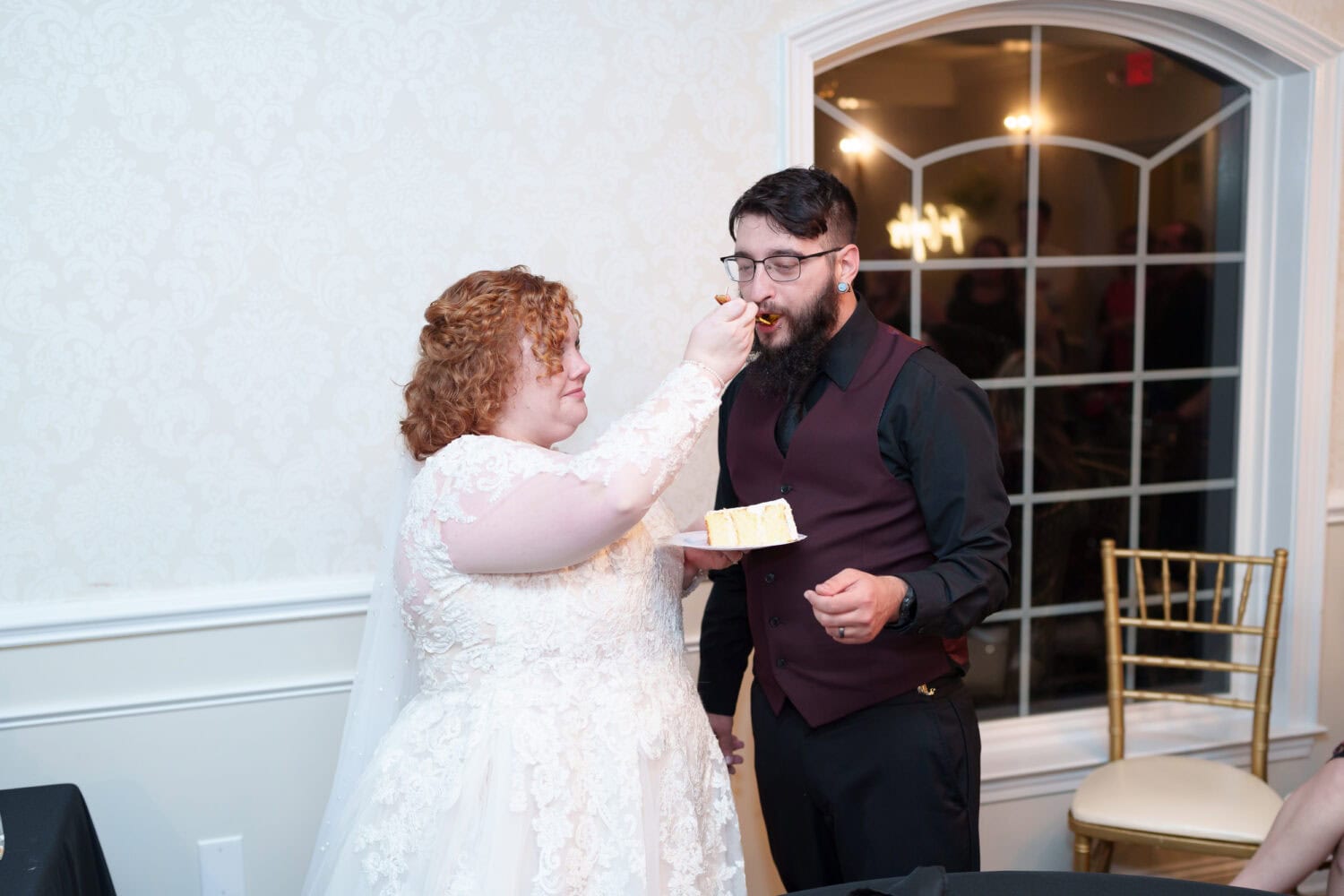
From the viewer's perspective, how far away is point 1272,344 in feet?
10.9

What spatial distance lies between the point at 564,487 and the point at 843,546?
0.52m

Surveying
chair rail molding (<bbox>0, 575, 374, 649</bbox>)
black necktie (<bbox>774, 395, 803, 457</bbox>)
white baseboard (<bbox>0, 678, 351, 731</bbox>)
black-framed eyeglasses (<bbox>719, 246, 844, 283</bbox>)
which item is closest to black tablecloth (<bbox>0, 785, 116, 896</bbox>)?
white baseboard (<bbox>0, 678, 351, 731</bbox>)

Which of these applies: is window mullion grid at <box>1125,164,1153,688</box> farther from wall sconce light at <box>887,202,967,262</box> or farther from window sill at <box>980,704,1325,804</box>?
wall sconce light at <box>887,202,967,262</box>

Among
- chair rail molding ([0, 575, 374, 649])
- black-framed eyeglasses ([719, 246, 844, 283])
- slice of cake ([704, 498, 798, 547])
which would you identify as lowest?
chair rail molding ([0, 575, 374, 649])

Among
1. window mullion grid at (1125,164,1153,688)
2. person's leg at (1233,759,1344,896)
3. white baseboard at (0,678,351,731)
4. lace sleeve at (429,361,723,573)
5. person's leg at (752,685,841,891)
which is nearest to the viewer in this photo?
lace sleeve at (429,361,723,573)

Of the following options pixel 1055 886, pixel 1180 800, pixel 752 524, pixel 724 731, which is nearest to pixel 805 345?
pixel 752 524

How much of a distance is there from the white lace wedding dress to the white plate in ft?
0.26

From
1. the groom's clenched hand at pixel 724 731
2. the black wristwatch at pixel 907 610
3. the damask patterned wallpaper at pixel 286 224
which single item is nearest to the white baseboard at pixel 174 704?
the damask patterned wallpaper at pixel 286 224

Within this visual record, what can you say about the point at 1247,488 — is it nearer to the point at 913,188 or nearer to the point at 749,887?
the point at 913,188

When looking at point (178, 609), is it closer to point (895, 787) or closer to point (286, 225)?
point (286, 225)

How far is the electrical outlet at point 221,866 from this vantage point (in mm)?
2576

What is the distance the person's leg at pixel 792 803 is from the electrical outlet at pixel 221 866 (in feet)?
4.04

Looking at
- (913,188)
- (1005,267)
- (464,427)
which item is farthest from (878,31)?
(464,427)

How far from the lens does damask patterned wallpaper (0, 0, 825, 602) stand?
2357 millimetres
